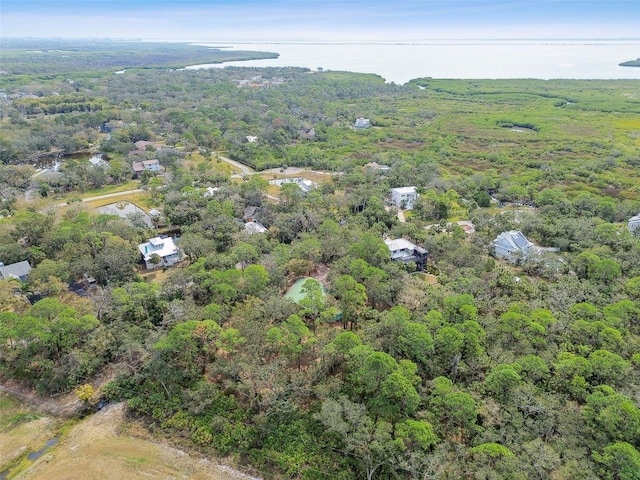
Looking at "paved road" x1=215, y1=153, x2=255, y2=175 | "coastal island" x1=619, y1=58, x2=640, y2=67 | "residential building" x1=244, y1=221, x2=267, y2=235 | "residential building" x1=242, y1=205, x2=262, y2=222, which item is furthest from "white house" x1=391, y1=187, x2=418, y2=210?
"coastal island" x1=619, y1=58, x2=640, y2=67

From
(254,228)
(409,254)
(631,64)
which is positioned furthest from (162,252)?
(631,64)

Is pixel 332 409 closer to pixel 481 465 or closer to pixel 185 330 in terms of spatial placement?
pixel 481 465

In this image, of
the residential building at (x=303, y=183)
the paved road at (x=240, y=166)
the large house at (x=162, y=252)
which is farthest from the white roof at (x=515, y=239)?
the paved road at (x=240, y=166)

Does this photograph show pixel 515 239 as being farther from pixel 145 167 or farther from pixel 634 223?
pixel 145 167

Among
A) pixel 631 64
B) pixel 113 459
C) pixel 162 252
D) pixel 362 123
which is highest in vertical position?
pixel 631 64

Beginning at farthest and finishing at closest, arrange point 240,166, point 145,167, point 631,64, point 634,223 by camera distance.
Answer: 1. point 631,64
2. point 240,166
3. point 145,167
4. point 634,223

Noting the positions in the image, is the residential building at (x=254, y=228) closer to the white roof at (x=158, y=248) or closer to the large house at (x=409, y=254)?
the white roof at (x=158, y=248)
